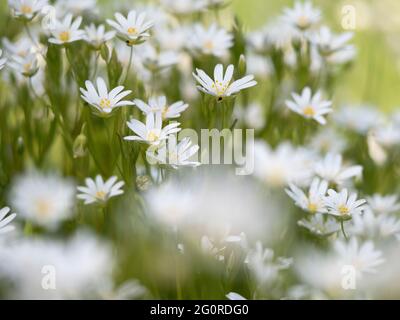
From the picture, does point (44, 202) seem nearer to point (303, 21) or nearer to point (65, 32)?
point (65, 32)

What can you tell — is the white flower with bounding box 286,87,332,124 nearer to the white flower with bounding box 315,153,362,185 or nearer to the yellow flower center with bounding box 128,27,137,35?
the white flower with bounding box 315,153,362,185

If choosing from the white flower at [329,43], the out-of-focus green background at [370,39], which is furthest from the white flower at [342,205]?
the out-of-focus green background at [370,39]

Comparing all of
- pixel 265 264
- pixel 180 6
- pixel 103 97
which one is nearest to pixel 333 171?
pixel 265 264

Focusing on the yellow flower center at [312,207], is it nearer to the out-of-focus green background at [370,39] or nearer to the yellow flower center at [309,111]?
the yellow flower center at [309,111]

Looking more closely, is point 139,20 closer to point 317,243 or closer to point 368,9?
point 317,243

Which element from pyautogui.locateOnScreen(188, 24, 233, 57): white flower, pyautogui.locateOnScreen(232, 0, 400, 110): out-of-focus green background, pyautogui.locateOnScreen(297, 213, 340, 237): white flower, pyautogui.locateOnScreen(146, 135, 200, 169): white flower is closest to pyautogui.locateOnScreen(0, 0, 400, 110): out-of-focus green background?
pyautogui.locateOnScreen(232, 0, 400, 110): out-of-focus green background
